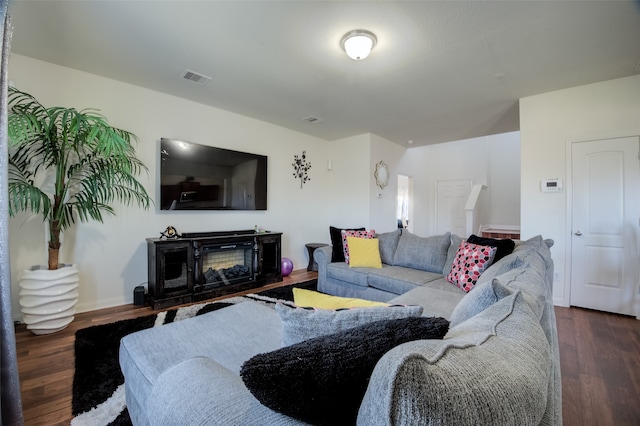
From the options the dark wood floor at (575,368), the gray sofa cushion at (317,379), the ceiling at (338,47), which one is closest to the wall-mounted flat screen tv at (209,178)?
the ceiling at (338,47)

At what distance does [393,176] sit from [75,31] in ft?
16.1

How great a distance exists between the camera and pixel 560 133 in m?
3.24

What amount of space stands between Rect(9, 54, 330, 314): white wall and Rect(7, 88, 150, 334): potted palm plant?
166 millimetres

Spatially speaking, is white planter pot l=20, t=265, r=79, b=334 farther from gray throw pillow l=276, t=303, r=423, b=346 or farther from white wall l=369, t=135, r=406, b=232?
white wall l=369, t=135, r=406, b=232

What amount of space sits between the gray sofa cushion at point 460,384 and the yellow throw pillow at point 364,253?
8.50 ft

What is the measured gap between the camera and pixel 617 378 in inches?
72.6

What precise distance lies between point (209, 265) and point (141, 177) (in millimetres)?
1307

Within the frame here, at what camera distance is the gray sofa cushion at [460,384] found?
1.14 feet

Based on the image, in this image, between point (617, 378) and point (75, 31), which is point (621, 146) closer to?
point (617, 378)

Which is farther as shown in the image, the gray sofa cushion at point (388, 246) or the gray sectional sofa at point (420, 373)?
the gray sofa cushion at point (388, 246)

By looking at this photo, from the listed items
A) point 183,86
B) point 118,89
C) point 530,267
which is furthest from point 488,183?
point 118,89

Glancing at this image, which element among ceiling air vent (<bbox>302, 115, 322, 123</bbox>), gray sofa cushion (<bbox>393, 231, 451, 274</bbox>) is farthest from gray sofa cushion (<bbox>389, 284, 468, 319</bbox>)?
ceiling air vent (<bbox>302, 115, 322, 123</bbox>)

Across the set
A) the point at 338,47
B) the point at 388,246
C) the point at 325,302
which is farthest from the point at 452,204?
the point at 325,302

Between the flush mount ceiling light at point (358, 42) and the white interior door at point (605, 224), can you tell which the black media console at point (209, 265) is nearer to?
the flush mount ceiling light at point (358, 42)
